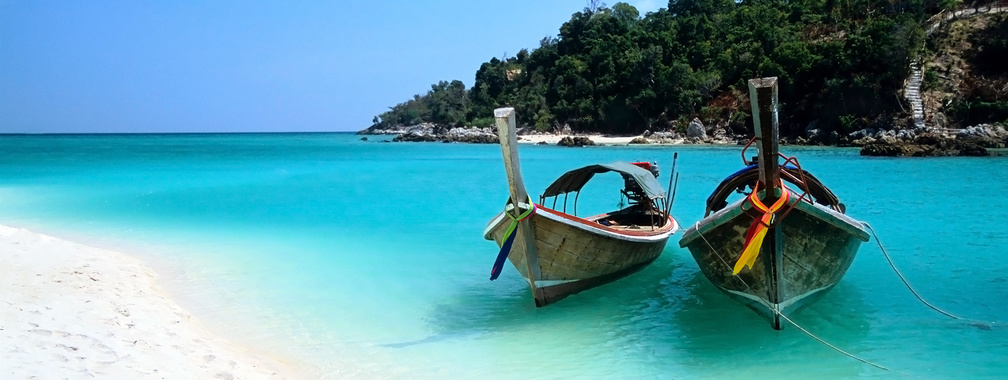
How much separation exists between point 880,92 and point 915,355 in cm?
4215

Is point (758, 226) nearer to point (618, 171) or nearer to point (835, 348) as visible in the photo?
point (835, 348)

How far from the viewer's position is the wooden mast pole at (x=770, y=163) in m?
5.78

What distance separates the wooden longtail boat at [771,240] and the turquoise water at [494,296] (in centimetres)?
44

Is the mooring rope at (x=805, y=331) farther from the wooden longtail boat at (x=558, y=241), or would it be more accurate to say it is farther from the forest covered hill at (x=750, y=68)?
the forest covered hill at (x=750, y=68)

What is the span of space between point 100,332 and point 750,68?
5300 centimetres

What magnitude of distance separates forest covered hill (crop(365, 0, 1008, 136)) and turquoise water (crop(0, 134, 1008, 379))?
2620 centimetres

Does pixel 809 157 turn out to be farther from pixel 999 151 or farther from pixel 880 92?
pixel 880 92

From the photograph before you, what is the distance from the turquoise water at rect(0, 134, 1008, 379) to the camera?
6.47 m

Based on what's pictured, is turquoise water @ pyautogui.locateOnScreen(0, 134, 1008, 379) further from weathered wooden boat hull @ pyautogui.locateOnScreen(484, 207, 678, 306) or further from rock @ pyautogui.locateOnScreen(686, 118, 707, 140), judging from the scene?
rock @ pyautogui.locateOnScreen(686, 118, 707, 140)

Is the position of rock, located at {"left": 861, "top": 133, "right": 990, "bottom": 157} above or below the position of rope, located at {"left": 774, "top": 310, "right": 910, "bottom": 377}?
above

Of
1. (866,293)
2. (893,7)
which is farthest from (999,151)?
(866,293)

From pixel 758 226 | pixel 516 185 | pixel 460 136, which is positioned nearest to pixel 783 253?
pixel 758 226

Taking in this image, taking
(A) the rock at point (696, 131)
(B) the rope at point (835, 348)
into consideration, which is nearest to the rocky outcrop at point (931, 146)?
(A) the rock at point (696, 131)

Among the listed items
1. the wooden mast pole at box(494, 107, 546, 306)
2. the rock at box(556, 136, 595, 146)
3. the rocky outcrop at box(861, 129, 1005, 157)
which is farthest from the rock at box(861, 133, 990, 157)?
the wooden mast pole at box(494, 107, 546, 306)
